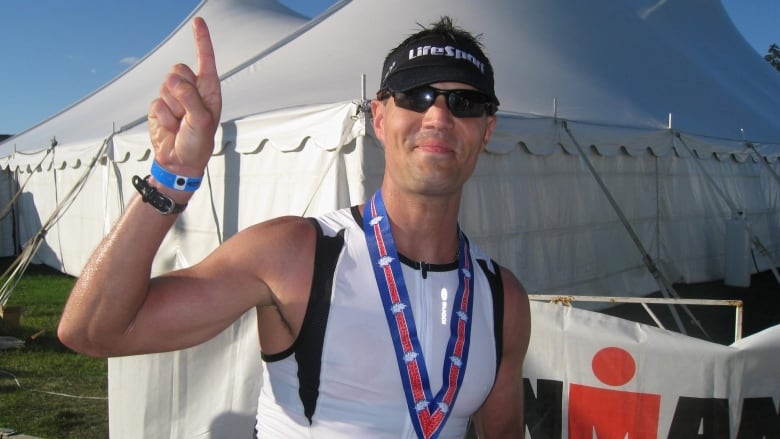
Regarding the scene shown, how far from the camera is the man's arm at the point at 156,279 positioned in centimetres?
93

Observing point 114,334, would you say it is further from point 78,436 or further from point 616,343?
point 78,436

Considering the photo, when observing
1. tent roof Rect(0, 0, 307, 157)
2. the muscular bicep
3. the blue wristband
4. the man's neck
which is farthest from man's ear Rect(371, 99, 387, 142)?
tent roof Rect(0, 0, 307, 157)

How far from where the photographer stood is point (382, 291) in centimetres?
126

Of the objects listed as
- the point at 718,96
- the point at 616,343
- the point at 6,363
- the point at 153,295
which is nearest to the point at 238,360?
the point at 616,343

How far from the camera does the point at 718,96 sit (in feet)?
28.9

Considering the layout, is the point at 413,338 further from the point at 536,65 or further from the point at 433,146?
the point at 536,65

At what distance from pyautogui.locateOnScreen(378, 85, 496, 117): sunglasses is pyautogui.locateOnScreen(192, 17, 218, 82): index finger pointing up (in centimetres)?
41

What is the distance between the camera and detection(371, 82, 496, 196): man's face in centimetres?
126

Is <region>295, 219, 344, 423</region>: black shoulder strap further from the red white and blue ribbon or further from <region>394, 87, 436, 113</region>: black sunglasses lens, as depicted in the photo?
<region>394, 87, 436, 113</region>: black sunglasses lens

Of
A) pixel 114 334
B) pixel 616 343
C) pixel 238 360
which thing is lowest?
pixel 238 360

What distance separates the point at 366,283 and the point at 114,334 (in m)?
0.47

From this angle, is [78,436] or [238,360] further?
[78,436]

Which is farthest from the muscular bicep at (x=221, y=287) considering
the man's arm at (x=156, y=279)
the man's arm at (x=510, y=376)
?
the man's arm at (x=510, y=376)

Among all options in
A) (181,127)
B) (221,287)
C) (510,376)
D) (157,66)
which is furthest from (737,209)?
(157,66)
